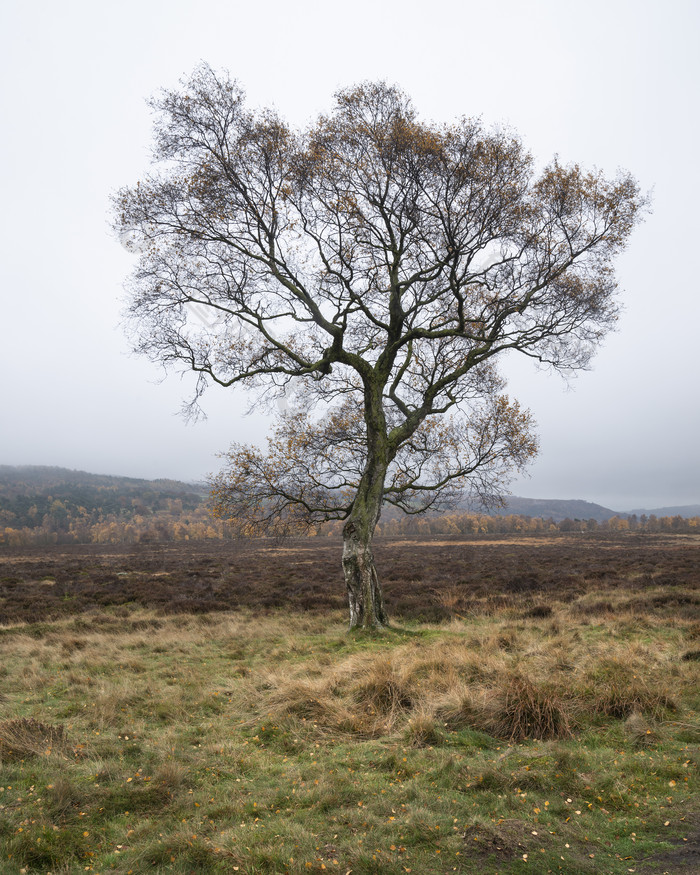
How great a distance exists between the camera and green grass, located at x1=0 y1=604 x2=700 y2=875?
3471 millimetres

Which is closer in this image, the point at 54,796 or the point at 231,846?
the point at 231,846

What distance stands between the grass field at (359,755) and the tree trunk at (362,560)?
842mm

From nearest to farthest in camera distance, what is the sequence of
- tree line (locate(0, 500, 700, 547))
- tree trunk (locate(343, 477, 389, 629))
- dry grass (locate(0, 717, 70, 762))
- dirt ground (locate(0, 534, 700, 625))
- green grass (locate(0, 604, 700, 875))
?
Answer: 1. green grass (locate(0, 604, 700, 875))
2. dry grass (locate(0, 717, 70, 762))
3. tree trunk (locate(343, 477, 389, 629))
4. dirt ground (locate(0, 534, 700, 625))
5. tree line (locate(0, 500, 700, 547))

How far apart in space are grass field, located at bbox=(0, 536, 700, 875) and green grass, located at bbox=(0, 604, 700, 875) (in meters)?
0.02

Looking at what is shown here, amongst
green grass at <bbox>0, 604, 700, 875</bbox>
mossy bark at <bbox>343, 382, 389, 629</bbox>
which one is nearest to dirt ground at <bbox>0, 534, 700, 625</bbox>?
mossy bark at <bbox>343, 382, 389, 629</bbox>

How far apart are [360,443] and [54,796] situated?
32.2 feet

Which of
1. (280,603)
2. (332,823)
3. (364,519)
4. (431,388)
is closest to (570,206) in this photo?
(431,388)

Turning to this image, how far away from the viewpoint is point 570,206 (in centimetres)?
1084

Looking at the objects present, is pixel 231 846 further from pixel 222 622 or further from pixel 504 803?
pixel 222 622

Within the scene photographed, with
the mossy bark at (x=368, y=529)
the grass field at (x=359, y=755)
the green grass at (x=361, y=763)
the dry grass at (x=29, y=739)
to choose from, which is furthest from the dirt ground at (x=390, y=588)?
the dry grass at (x=29, y=739)

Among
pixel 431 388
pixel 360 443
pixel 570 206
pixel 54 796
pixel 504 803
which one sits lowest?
pixel 54 796

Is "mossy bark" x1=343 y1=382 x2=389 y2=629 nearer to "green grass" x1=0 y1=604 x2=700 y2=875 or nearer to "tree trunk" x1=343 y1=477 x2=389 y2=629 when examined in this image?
"tree trunk" x1=343 y1=477 x2=389 y2=629

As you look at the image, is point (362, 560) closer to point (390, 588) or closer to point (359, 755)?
point (359, 755)

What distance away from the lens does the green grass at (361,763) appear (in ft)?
11.4
